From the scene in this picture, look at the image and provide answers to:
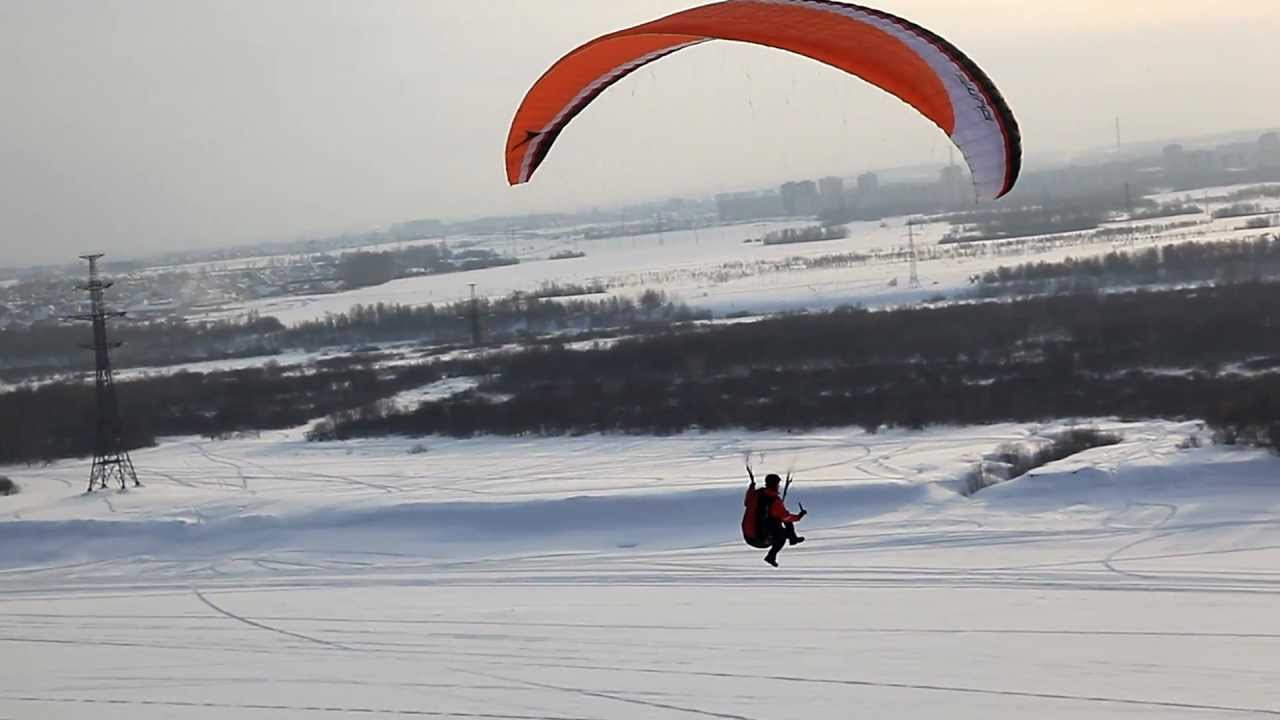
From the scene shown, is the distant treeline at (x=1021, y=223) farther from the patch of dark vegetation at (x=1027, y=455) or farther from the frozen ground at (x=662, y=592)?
the frozen ground at (x=662, y=592)

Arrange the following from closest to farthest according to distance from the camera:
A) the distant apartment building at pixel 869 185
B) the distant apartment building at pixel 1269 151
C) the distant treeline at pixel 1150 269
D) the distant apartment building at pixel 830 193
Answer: the distant treeline at pixel 1150 269 → the distant apartment building at pixel 830 193 → the distant apartment building at pixel 1269 151 → the distant apartment building at pixel 869 185

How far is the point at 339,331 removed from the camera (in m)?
60.1

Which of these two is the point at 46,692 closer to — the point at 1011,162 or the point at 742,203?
the point at 1011,162

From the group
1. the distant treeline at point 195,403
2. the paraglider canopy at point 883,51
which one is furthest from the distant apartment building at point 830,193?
the paraglider canopy at point 883,51

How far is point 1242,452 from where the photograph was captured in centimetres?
1969

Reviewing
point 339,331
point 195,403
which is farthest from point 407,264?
point 195,403

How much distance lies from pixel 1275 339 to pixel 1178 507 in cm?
1779

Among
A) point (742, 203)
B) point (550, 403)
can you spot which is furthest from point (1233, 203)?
point (550, 403)

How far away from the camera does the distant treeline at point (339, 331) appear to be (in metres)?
55.6

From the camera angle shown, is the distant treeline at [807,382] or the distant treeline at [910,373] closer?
the distant treeline at [910,373]

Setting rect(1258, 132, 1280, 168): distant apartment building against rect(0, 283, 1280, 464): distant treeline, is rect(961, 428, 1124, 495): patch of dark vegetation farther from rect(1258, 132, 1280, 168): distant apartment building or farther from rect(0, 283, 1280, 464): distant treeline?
rect(1258, 132, 1280, 168): distant apartment building

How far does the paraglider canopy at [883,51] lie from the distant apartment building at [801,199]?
114056 mm

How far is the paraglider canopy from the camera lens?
677cm

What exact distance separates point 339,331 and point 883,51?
5459cm
